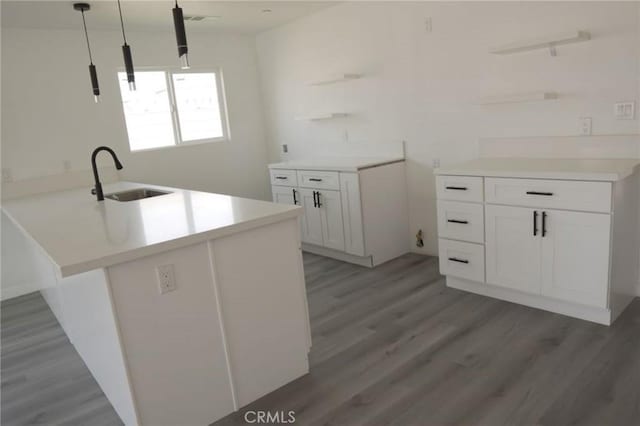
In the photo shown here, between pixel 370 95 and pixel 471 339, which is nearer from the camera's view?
pixel 471 339

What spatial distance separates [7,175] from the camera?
4039mm

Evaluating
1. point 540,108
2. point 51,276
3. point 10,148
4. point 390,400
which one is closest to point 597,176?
point 540,108

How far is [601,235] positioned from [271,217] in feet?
5.88

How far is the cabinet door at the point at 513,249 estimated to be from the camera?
2.83 metres

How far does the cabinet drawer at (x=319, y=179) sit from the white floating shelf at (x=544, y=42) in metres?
1.60

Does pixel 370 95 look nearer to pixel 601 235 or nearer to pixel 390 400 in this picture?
pixel 601 235

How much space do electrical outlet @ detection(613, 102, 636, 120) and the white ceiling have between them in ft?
8.42

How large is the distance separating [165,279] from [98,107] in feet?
10.5

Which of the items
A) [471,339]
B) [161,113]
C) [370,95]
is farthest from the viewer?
[161,113]

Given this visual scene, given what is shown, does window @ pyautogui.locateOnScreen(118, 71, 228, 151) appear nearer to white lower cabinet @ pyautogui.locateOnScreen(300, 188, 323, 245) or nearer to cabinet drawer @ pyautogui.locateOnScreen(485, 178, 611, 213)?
white lower cabinet @ pyautogui.locateOnScreen(300, 188, 323, 245)

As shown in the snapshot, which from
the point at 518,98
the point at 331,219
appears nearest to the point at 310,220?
the point at 331,219

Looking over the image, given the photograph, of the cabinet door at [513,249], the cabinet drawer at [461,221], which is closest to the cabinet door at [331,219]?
the cabinet drawer at [461,221]

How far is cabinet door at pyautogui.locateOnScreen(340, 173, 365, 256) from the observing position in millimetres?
3902

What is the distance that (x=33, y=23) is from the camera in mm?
3895
